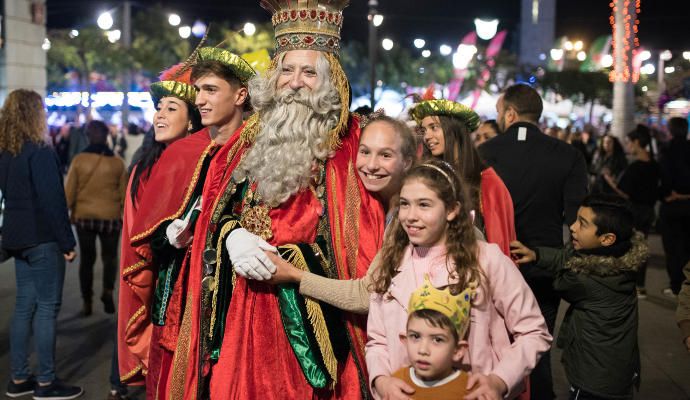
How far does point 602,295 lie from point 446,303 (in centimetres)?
185

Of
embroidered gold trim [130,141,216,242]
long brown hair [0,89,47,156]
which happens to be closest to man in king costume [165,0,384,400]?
embroidered gold trim [130,141,216,242]

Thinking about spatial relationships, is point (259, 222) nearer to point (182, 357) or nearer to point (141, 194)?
point (182, 357)

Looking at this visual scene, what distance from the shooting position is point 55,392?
19.9ft

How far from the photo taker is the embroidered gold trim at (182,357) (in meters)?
3.77

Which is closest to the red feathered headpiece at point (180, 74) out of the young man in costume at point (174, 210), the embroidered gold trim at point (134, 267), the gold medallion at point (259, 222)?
the young man in costume at point (174, 210)

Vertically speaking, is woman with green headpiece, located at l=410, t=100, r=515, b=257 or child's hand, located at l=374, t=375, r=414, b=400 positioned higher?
woman with green headpiece, located at l=410, t=100, r=515, b=257

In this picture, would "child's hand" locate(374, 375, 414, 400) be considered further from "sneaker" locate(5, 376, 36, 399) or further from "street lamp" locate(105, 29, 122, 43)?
"street lamp" locate(105, 29, 122, 43)

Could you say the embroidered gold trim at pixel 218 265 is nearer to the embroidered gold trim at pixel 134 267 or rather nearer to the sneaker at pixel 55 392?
the embroidered gold trim at pixel 134 267

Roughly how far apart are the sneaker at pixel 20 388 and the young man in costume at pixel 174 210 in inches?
73.2

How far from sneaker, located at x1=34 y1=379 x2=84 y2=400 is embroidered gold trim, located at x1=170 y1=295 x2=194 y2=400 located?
2630mm

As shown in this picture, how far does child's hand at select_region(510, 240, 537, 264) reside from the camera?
430 cm

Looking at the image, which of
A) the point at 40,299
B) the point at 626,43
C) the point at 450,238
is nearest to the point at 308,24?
the point at 450,238

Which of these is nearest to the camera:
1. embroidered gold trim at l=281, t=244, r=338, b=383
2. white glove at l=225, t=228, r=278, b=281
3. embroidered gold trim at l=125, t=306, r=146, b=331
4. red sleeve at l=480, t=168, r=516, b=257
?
white glove at l=225, t=228, r=278, b=281

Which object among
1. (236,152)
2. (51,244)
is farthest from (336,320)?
(51,244)
